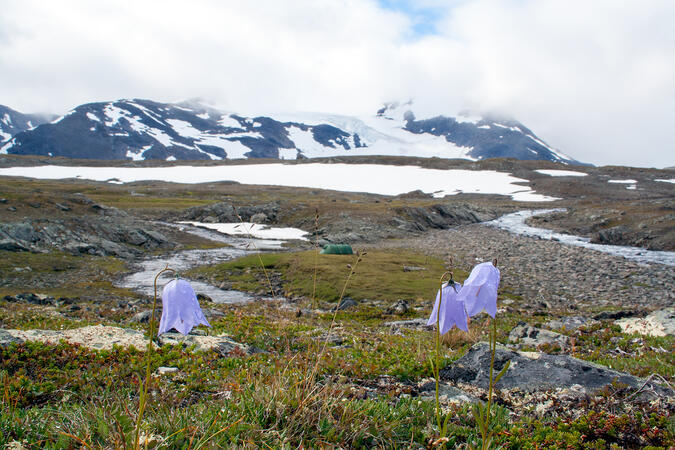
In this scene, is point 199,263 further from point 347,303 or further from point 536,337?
point 536,337

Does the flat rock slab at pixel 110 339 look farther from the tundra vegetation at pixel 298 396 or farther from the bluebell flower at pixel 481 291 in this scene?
the bluebell flower at pixel 481 291

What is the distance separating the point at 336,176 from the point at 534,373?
412ft

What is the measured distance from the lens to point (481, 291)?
9.40 feet

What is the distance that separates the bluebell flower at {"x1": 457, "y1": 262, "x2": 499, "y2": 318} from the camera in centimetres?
280

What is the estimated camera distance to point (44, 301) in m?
15.2

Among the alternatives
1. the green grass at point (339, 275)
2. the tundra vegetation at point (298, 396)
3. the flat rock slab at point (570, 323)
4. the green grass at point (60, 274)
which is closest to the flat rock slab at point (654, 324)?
the tundra vegetation at point (298, 396)

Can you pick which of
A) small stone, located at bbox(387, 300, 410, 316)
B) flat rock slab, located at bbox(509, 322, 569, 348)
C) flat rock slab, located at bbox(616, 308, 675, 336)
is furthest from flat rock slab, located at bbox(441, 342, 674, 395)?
small stone, located at bbox(387, 300, 410, 316)

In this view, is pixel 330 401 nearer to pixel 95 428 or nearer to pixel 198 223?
pixel 95 428

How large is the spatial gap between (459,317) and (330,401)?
175cm

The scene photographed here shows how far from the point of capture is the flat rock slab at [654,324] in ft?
34.3

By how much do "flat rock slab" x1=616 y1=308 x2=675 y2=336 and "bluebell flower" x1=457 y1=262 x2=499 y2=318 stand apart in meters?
9.93

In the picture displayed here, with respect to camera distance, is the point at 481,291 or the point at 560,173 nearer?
the point at 481,291

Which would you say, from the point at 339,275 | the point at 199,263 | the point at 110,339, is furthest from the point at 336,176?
the point at 110,339

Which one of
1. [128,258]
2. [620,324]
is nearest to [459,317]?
[620,324]
